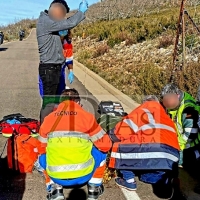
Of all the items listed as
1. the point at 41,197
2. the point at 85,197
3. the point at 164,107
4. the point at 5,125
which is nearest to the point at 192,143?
the point at 164,107

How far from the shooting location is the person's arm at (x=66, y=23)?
4.71 metres

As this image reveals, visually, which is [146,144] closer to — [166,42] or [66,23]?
[66,23]

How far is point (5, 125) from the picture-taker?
5.86 m

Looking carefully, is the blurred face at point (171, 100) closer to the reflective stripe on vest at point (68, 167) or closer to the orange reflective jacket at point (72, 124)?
the orange reflective jacket at point (72, 124)

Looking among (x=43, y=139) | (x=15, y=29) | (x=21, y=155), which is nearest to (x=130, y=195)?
(x=43, y=139)

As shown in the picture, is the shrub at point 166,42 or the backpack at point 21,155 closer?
the backpack at point 21,155

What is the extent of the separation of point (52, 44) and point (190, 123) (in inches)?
79.8

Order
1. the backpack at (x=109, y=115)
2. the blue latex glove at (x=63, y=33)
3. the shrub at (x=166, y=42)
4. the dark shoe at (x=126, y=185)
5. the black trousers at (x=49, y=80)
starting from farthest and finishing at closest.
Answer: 1. the shrub at (x=166, y=42)
2. the backpack at (x=109, y=115)
3. the black trousers at (x=49, y=80)
4. the blue latex glove at (x=63, y=33)
5. the dark shoe at (x=126, y=185)

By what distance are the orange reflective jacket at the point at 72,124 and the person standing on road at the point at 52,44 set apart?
117 centimetres

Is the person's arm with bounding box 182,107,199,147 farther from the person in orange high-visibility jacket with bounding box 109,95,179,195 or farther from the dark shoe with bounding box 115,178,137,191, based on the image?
the dark shoe with bounding box 115,178,137,191

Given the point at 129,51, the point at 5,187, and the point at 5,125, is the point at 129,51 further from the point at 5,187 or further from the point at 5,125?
the point at 5,187

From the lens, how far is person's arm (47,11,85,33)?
4715 mm

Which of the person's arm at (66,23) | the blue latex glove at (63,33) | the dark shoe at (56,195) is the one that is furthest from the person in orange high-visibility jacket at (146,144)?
the blue latex glove at (63,33)

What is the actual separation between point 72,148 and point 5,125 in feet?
8.52
